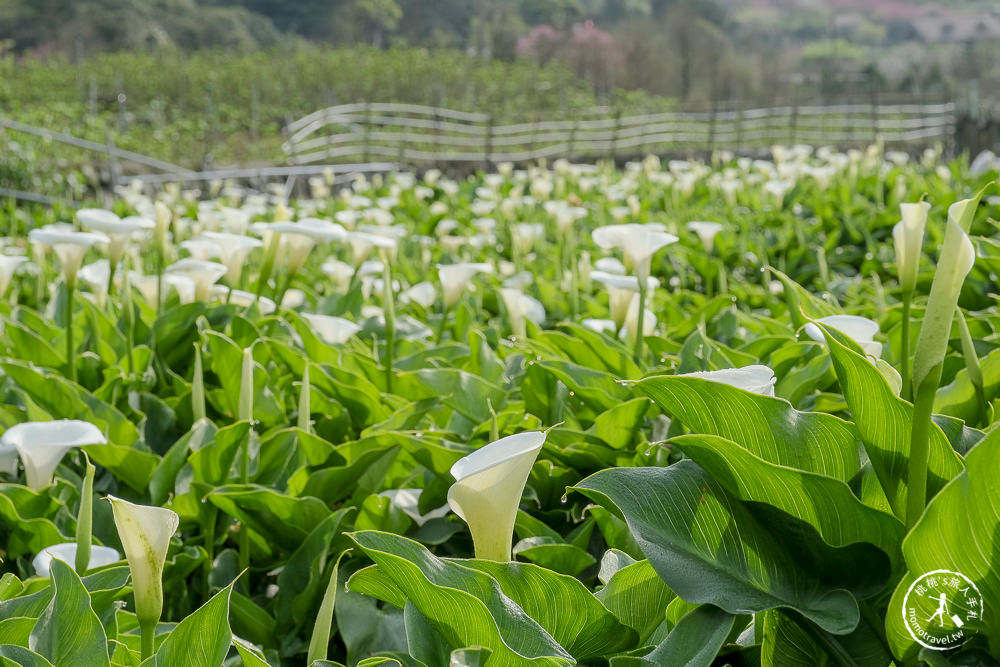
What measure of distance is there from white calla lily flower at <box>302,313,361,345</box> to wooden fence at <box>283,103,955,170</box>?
12109 mm

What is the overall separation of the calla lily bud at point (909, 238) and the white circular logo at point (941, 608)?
53 centimetres

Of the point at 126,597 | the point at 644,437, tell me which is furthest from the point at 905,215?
the point at 126,597

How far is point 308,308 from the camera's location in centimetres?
274

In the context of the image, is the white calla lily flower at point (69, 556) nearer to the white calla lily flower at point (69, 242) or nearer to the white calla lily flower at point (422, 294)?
the white calla lily flower at point (69, 242)

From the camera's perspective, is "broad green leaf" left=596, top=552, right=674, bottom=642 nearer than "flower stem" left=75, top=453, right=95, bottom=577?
Yes

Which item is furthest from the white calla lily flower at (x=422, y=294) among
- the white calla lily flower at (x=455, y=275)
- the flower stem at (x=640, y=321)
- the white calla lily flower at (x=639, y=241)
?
the flower stem at (x=640, y=321)

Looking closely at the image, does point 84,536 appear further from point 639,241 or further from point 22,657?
point 639,241

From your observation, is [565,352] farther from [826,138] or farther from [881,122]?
[881,122]

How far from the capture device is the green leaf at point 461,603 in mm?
738

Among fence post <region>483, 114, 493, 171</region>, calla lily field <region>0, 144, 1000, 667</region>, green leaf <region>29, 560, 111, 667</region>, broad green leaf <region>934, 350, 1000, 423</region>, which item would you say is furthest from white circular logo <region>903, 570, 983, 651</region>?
fence post <region>483, 114, 493, 171</region>

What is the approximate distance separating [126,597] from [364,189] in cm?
682

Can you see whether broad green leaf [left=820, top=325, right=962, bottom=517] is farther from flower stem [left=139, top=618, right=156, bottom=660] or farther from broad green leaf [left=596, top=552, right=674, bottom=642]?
flower stem [left=139, top=618, right=156, bottom=660]

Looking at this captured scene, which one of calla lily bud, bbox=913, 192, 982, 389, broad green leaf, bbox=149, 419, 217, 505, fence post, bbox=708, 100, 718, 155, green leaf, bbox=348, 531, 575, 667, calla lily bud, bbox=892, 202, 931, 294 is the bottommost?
fence post, bbox=708, 100, 718, 155

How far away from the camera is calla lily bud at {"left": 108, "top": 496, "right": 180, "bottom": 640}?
0.85 metres
